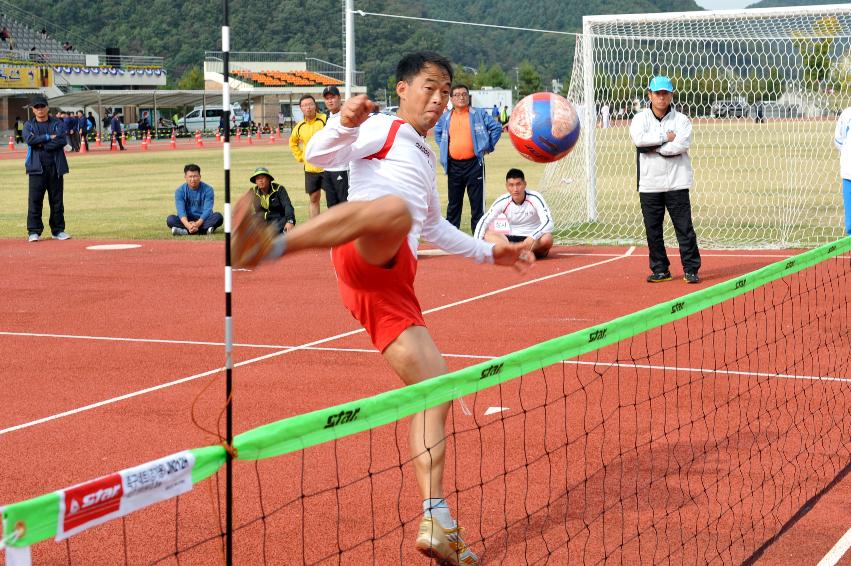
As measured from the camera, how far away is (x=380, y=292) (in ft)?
16.2

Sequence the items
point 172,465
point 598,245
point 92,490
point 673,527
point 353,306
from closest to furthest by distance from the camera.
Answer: point 92,490 → point 172,465 → point 353,306 → point 673,527 → point 598,245

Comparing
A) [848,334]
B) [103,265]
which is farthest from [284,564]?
[103,265]

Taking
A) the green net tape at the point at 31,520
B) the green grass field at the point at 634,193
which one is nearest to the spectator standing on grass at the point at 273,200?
the green grass field at the point at 634,193

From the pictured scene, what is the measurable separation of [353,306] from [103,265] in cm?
1064

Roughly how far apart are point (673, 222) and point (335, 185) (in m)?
5.19

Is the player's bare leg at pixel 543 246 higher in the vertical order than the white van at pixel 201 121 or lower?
lower

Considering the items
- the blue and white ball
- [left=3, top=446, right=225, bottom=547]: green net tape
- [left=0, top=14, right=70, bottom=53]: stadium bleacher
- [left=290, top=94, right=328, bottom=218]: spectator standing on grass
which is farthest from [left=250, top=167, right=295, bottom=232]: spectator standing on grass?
[left=0, top=14, right=70, bottom=53]: stadium bleacher

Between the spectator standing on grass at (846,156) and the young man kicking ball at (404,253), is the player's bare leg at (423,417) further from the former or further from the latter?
the spectator standing on grass at (846,156)

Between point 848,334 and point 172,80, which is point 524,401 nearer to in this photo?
point 848,334

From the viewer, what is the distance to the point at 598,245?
1636 centimetres

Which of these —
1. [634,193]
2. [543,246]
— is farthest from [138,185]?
[543,246]

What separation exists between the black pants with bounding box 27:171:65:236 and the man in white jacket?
9.04m

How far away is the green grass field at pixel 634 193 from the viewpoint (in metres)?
18.1

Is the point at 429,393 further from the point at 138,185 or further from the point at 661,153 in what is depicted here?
the point at 138,185
